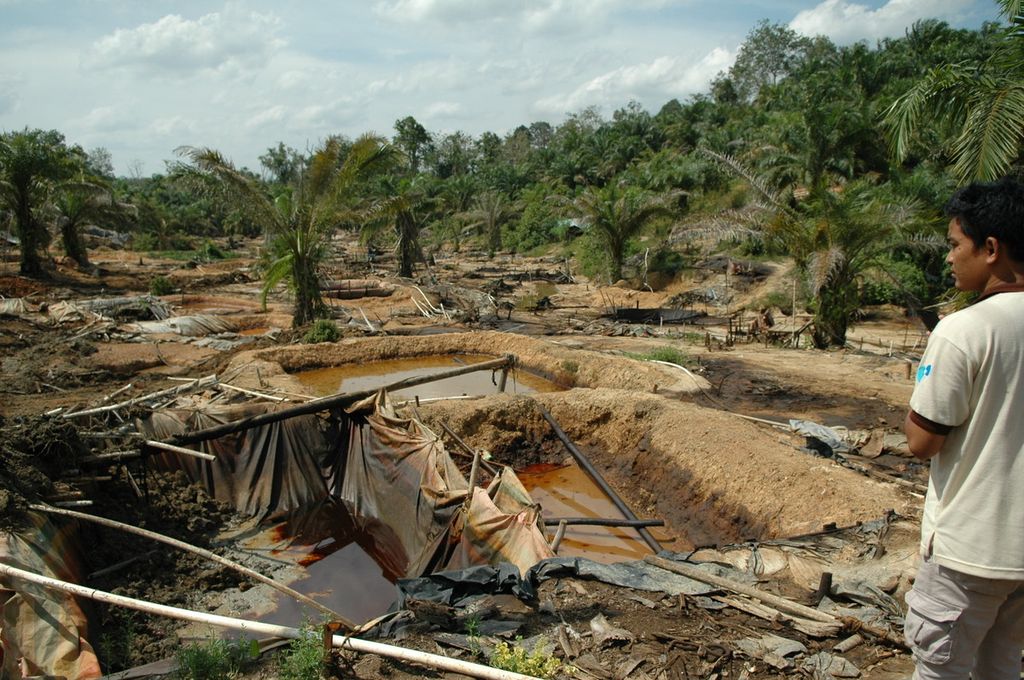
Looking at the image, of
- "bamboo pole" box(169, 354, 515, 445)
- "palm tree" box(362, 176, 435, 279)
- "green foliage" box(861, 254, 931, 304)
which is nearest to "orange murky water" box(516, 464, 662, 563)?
"bamboo pole" box(169, 354, 515, 445)

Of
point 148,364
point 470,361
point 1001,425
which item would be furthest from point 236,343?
point 1001,425

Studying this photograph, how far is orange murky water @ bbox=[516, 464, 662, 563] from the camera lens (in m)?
7.25

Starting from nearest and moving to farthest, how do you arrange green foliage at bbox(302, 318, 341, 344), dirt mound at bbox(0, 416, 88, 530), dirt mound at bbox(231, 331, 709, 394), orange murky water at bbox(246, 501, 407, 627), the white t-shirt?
the white t-shirt
dirt mound at bbox(0, 416, 88, 530)
orange murky water at bbox(246, 501, 407, 627)
dirt mound at bbox(231, 331, 709, 394)
green foliage at bbox(302, 318, 341, 344)

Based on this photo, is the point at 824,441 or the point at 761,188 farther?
the point at 761,188

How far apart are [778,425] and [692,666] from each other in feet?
20.4

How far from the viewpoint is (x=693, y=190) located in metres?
31.3

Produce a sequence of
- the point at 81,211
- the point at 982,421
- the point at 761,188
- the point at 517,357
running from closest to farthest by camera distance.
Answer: the point at 982,421 < the point at 517,357 < the point at 761,188 < the point at 81,211

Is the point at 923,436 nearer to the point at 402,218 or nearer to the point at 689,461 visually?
the point at 689,461

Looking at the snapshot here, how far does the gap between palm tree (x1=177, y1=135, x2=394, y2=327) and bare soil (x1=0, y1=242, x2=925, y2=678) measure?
1.69 metres

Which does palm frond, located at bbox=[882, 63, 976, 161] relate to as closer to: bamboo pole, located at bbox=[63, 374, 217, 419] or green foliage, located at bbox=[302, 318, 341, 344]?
bamboo pole, located at bbox=[63, 374, 217, 419]

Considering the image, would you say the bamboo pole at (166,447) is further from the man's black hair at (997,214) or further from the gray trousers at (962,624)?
the man's black hair at (997,214)

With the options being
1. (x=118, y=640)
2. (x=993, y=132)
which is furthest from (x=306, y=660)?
(x=993, y=132)

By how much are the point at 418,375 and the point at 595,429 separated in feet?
14.5

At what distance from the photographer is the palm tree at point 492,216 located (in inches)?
1512
